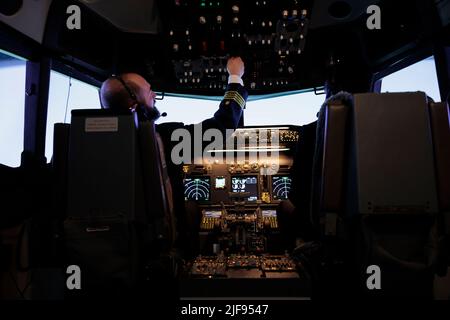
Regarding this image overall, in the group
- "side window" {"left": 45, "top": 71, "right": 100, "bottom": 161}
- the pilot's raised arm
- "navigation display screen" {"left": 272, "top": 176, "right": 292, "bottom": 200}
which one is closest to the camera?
the pilot's raised arm

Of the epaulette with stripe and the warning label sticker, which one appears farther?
the epaulette with stripe

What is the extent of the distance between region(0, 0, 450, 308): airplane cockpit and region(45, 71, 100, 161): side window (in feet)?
0.04

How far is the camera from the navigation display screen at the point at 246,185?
2250 mm

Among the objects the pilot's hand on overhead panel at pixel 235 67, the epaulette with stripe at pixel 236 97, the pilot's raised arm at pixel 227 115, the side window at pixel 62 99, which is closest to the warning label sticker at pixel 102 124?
the pilot's raised arm at pixel 227 115

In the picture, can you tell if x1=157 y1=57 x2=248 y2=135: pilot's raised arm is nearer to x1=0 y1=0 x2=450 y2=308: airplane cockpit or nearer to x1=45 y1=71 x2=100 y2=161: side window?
x1=0 y1=0 x2=450 y2=308: airplane cockpit

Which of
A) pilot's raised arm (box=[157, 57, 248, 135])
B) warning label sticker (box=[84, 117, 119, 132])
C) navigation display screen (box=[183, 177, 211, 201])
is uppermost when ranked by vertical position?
pilot's raised arm (box=[157, 57, 248, 135])

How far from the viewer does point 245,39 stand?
2150 millimetres

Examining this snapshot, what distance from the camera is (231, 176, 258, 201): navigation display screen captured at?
7.38 feet

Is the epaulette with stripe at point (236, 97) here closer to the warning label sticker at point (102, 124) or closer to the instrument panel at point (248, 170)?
the instrument panel at point (248, 170)

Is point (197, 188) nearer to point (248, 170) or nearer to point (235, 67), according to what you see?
point (248, 170)

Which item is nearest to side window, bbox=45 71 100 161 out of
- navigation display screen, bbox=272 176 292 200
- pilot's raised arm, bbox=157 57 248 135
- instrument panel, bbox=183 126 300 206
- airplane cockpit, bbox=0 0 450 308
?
airplane cockpit, bbox=0 0 450 308

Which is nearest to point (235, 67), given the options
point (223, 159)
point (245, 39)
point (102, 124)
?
point (245, 39)

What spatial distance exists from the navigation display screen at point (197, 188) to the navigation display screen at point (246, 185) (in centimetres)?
19

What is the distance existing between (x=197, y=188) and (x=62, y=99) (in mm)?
1128
